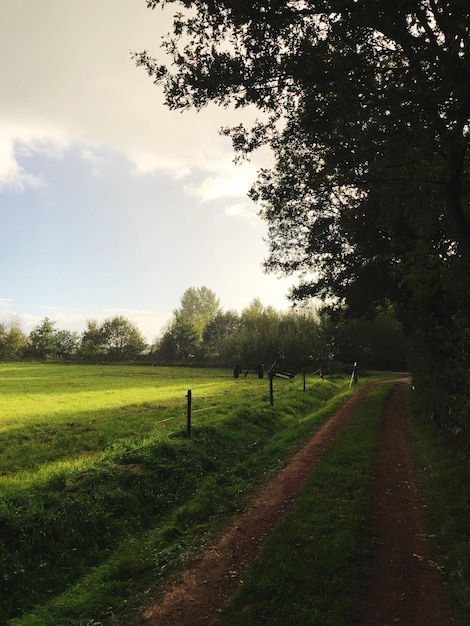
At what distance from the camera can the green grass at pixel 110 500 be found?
5.68m

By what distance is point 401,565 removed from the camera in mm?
5477

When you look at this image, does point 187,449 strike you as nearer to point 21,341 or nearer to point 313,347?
point 313,347

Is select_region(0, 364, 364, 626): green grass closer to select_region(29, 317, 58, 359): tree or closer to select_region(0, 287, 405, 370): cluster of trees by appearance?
select_region(0, 287, 405, 370): cluster of trees

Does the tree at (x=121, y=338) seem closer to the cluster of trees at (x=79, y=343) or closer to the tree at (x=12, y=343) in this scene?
the cluster of trees at (x=79, y=343)

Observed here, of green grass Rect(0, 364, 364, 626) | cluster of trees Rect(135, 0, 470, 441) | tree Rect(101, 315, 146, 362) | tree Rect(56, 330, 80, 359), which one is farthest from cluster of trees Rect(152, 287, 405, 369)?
cluster of trees Rect(135, 0, 470, 441)

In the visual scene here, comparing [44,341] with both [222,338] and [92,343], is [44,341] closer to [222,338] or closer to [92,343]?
[92,343]

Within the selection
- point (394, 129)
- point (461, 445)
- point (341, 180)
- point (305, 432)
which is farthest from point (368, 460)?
point (394, 129)

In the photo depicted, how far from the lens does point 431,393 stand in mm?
13578

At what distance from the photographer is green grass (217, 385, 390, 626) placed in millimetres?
4559

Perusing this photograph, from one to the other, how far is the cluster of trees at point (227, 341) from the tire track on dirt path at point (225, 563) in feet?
121

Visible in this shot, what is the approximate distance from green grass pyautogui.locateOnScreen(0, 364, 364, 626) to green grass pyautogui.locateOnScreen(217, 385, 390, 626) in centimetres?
148

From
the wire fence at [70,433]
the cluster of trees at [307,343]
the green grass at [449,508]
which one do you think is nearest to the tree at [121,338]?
the cluster of trees at [307,343]

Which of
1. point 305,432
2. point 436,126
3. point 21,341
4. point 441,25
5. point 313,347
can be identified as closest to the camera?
point 441,25

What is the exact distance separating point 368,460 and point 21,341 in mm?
98245
